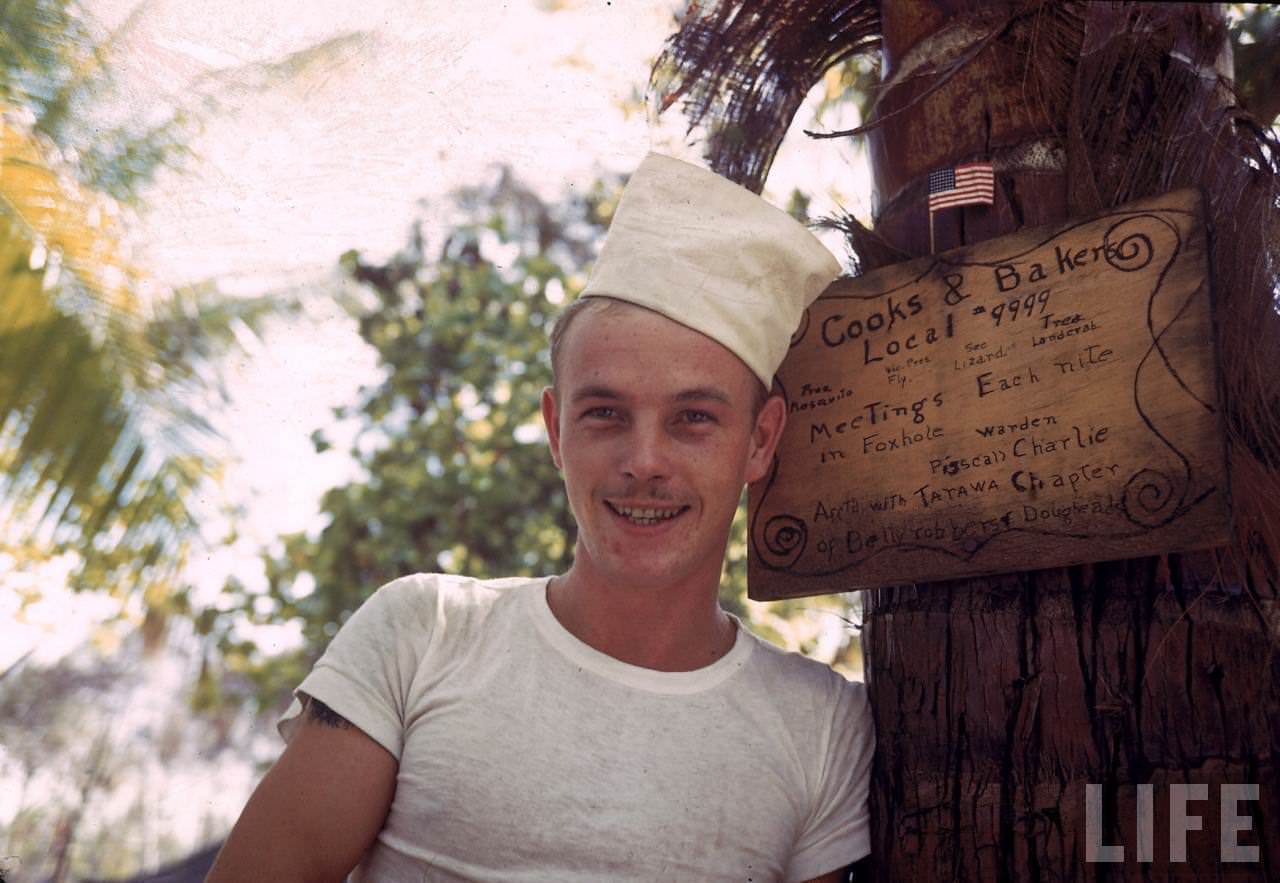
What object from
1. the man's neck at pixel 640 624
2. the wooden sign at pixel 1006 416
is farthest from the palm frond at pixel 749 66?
the man's neck at pixel 640 624

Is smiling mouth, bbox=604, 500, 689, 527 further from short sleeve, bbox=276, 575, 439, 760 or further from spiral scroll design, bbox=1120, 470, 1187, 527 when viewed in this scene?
spiral scroll design, bbox=1120, 470, 1187, 527

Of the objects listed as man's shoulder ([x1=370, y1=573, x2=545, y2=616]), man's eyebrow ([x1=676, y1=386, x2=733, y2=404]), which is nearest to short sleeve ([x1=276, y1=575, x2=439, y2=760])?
man's shoulder ([x1=370, y1=573, x2=545, y2=616])

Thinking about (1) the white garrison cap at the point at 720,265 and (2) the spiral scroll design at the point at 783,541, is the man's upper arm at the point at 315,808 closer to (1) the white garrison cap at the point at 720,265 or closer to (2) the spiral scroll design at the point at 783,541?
(2) the spiral scroll design at the point at 783,541

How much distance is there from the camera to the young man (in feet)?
5.90

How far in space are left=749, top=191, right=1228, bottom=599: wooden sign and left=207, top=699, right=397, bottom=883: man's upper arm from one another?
71 cm

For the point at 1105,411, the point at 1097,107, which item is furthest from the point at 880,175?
the point at 1105,411

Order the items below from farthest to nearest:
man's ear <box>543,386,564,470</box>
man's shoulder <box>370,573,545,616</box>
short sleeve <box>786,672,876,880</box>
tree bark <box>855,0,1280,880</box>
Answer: man's ear <box>543,386,564,470</box> < man's shoulder <box>370,573,545,616</box> < short sleeve <box>786,672,876,880</box> < tree bark <box>855,0,1280,880</box>

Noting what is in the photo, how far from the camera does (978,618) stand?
1.73 m

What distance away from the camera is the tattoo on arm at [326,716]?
183 centimetres

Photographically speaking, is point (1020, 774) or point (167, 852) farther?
point (167, 852)

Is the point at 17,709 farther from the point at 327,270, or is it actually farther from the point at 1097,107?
the point at 1097,107

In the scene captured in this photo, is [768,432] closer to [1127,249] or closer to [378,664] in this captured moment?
[1127,249]

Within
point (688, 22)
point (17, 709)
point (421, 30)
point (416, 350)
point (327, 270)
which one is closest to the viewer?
point (688, 22)

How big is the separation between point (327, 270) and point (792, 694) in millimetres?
4787
